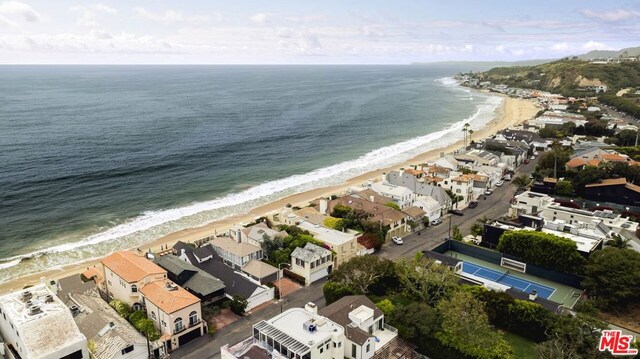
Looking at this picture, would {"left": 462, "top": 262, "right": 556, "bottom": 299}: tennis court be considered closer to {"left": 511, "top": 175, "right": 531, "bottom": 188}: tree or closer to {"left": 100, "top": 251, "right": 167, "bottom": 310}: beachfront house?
{"left": 511, "top": 175, "right": 531, "bottom": 188}: tree

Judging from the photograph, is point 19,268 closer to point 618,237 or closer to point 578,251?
point 578,251

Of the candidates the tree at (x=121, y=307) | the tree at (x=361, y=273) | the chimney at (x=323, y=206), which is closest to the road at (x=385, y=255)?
the tree at (x=361, y=273)

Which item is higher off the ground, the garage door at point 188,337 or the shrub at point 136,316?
the shrub at point 136,316

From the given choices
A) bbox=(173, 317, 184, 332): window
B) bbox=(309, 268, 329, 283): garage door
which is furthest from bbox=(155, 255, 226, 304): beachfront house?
bbox=(309, 268, 329, 283): garage door

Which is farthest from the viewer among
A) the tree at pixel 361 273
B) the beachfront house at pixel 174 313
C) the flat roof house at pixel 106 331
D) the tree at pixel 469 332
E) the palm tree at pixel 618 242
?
the palm tree at pixel 618 242

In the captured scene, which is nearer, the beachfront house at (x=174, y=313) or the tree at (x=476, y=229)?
the beachfront house at (x=174, y=313)

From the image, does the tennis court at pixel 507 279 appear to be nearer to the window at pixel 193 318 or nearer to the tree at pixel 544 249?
the tree at pixel 544 249

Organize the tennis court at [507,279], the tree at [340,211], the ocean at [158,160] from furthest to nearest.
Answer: the ocean at [158,160]
the tree at [340,211]
the tennis court at [507,279]
